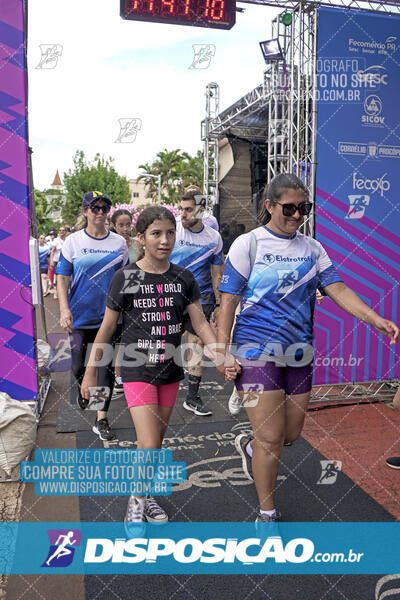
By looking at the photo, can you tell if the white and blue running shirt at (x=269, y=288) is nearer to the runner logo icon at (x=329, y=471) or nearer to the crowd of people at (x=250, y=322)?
the crowd of people at (x=250, y=322)

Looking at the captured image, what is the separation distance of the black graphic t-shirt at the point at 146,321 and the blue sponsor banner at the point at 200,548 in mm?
875

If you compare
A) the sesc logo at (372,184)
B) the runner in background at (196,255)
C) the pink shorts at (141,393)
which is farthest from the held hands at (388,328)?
the sesc logo at (372,184)

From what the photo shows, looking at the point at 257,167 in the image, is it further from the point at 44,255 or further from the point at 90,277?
the point at 90,277

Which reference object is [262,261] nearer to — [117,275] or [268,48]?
[117,275]

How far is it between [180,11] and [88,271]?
4016mm

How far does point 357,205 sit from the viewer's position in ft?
18.6

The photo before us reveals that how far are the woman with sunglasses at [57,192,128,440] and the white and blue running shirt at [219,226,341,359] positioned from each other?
1.98 meters

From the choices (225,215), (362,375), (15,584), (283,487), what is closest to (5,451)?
(15,584)

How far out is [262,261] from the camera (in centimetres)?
304

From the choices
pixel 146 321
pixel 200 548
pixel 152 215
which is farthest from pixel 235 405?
pixel 152 215

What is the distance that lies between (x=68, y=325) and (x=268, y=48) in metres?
7.39

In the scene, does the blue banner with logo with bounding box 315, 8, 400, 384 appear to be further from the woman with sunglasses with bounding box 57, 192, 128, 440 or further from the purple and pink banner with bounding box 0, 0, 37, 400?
the purple and pink banner with bounding box 0, 0, 37, 400

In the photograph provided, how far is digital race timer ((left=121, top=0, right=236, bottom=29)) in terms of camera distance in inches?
267

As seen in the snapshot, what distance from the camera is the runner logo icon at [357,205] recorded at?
5637mm
